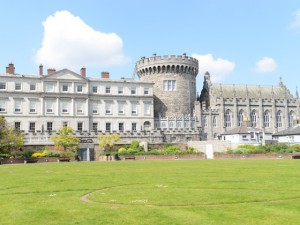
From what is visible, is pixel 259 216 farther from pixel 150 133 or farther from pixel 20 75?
pixel 20 75

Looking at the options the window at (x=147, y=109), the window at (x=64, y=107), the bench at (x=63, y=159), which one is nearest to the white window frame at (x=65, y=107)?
the window at (x=64, y=107)

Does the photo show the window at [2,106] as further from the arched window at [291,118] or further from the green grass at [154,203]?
the arched window at [291,118]

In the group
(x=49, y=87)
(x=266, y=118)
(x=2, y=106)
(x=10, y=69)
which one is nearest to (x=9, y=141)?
(x=2, y=106)

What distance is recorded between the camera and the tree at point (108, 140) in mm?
63688

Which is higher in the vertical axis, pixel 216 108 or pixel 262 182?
pixel 216 108

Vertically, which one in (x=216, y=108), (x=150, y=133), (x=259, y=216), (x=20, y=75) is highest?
(x=20, y=75)

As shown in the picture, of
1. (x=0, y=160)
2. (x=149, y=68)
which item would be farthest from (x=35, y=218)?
(x=149, y=68)

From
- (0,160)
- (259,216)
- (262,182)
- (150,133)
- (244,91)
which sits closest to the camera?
(259,216)

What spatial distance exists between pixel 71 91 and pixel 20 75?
958 cm

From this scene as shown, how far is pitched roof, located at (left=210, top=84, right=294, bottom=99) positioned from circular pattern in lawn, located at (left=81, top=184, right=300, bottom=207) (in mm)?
69309

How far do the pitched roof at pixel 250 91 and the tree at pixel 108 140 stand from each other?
2912cm

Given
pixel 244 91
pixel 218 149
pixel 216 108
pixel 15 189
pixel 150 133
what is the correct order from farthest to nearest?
pixel 244 91, pixel 216 108, pixel 150 133, pixel 218 149, pixel 15 189

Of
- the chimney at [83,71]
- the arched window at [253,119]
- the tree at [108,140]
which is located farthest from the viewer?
the arched window at [253,119]

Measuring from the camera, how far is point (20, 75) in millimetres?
72000
